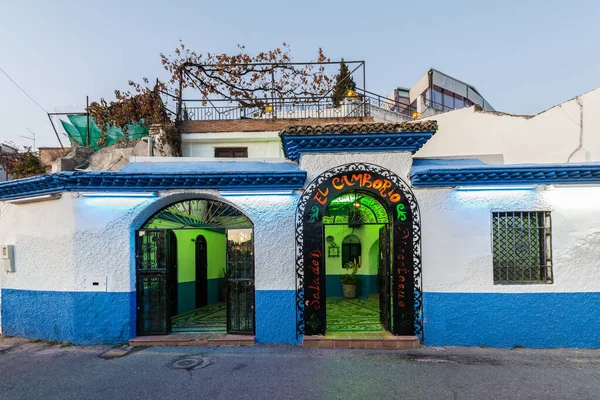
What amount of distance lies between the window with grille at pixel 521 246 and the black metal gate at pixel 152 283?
6821mm

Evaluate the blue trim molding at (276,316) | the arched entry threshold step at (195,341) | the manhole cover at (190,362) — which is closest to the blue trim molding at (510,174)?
the blue trim molding at (276,316)

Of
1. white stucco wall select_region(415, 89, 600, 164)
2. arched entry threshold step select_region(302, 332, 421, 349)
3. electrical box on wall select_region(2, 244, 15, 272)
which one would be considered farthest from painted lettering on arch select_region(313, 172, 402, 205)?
electrical box on wall select_region(2, 244, 15, 272)

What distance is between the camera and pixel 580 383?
498 centimetres

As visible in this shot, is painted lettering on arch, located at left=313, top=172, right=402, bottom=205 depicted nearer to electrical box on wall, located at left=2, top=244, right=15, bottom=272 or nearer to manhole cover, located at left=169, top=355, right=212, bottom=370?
manhole cover, located at left=169, top=355, right=212, bottom=370

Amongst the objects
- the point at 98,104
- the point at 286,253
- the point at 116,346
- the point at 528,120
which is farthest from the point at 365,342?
the point at 98,104

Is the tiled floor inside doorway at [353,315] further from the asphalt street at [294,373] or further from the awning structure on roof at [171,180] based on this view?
the awning structure on roof at [171,180]

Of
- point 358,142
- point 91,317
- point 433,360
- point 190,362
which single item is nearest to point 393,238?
point 358,142

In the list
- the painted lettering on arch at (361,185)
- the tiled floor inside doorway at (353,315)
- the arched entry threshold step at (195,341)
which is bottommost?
the tiled floor inside doorway at (353,315)

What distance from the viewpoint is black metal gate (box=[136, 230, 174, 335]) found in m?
6.95

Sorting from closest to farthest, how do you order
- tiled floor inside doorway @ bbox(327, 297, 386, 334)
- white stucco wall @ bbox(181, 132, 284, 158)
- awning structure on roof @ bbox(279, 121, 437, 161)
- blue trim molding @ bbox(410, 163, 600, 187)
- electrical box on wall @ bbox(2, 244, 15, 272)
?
blue trim molding @ bbox(410, 163, 600, 187)
awning structure on roof @ bbox(279, 121, 437, 161)
tiled floor inside doorway @ bbox(327, 297, 386, 334)
electrical box on wall @ bbox(2, 244, 15, 272)
white stucco wall @ bbox(181, 132, 284, 158)

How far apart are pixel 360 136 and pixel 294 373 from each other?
4461mm

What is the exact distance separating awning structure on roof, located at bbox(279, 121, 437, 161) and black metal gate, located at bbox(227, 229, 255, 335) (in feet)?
7.26

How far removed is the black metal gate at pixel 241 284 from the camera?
272 inches

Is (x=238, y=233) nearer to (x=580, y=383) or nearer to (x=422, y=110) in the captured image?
(x=580, y=383)
